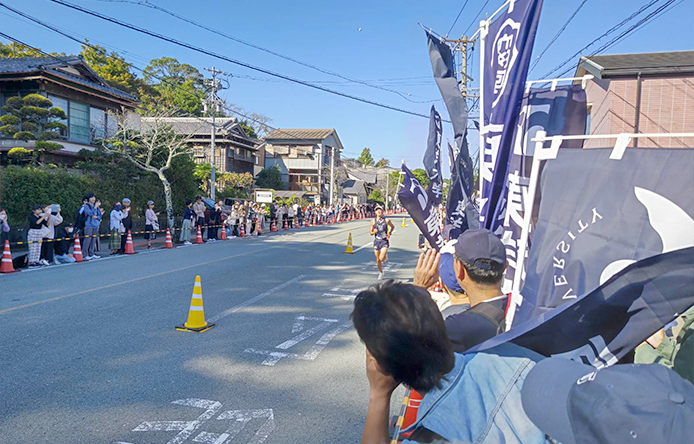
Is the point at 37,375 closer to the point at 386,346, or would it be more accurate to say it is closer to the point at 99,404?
the point at 99,404

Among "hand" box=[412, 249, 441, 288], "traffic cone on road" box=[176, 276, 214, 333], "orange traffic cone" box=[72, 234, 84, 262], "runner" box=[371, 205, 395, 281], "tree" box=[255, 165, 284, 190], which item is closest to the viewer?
"hand" box=[412, 249, 441, 288]

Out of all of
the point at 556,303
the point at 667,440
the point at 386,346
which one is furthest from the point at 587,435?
the point at 556,303

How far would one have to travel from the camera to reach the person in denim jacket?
1312mm

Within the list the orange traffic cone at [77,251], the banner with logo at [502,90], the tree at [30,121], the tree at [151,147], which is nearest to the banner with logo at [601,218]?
the banner with logo at [502,90]

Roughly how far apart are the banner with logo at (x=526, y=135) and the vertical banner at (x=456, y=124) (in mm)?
857

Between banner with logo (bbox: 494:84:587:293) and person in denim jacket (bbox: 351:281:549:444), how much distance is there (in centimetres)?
252

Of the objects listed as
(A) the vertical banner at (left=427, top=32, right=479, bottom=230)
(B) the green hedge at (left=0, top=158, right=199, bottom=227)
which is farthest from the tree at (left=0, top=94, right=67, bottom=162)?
(A) the vertical banner at (left=427, top=32, right=479, bottom=230)

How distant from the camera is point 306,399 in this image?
4500 millimetres

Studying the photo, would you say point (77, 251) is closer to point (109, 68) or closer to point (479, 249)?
point (479, 249)

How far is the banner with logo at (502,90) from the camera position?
13.5ft

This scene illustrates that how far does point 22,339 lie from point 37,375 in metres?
1.46

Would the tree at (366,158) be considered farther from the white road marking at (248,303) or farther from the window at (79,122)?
the white road marking at (248,303)

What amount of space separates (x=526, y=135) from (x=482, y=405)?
351 cm

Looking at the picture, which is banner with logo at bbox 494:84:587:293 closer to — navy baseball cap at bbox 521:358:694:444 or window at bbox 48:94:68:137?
navy baseball cap at bbox 521:358:694:444
